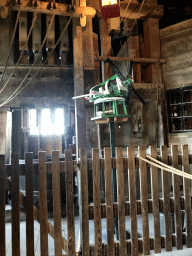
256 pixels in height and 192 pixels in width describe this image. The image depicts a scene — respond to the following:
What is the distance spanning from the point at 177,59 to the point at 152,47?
1042 millimetres

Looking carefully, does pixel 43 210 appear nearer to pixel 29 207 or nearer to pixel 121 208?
pixel 29 207

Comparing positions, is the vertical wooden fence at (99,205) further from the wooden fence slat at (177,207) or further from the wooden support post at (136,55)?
the wooden support post at (136,55)

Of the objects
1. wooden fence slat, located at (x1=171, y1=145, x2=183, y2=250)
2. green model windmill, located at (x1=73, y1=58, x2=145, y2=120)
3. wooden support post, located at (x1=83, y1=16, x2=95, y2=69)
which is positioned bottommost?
wooden fence slat, located at (x1=171, y1=145, x2=183, y2=250)

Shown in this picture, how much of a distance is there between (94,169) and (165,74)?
212 inches

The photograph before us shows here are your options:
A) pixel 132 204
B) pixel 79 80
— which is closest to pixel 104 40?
pixel 79 80

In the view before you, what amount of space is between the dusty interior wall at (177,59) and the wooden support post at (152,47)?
0.76ft

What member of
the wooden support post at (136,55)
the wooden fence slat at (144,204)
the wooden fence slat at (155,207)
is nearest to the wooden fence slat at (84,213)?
the wooden fence slat at (144,204)

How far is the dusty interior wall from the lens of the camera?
6.96 meters

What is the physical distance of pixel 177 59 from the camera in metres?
7.21

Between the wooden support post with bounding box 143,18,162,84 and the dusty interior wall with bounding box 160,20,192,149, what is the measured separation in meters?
0.23

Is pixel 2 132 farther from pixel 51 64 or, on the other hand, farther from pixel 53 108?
pixel 51 64

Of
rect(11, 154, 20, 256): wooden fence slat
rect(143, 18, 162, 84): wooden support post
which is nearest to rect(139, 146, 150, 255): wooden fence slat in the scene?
rect(11, 154, 20, 256): wooden fence slat

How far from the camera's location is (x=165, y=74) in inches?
293

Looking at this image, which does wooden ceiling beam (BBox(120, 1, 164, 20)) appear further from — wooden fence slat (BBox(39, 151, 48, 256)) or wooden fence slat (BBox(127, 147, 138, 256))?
wooden fence slat (BBox(39, 151, 48, 256))
